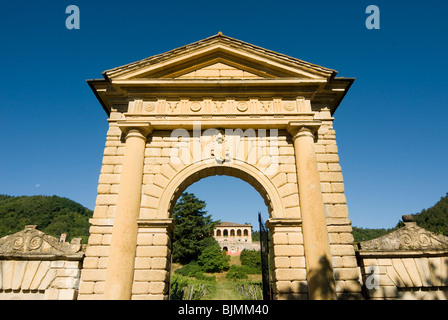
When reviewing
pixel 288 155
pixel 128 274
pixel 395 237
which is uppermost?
pixel 288 155

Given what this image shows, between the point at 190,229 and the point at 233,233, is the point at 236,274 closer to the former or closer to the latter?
the point at 190,229

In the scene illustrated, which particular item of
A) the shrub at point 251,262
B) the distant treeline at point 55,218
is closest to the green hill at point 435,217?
the distant treeline at point 55,218

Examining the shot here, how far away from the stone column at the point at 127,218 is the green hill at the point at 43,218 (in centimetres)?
5240

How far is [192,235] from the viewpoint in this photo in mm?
41188

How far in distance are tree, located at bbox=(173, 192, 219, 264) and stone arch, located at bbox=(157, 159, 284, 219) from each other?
33319 millimetres

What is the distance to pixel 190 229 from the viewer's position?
137 feet

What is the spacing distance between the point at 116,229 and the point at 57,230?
58491 mm

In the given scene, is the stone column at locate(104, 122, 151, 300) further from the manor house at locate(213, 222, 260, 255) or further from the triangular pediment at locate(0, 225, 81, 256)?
the manor house at locate(213, 222, 260, 255)

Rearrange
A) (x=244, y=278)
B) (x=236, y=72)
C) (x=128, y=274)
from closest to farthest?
(x=128, y=274), (x=236, y=72), (x=244, y=278)

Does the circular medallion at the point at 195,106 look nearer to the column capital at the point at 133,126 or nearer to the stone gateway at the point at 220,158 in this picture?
the stone gateway at the point at 220,158

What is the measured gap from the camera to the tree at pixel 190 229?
3978cm

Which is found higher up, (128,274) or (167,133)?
(167,133)
